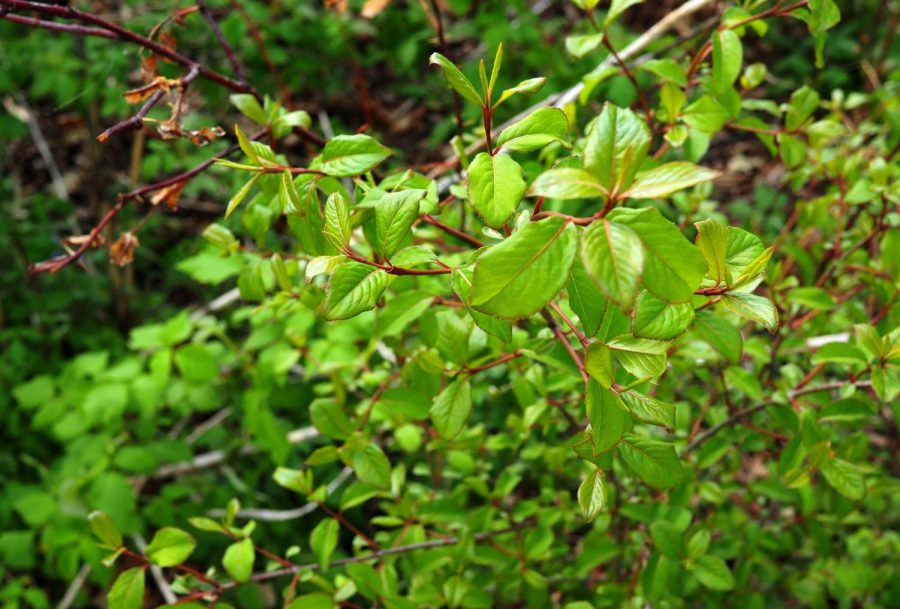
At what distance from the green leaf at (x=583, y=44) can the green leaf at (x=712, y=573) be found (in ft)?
2.84

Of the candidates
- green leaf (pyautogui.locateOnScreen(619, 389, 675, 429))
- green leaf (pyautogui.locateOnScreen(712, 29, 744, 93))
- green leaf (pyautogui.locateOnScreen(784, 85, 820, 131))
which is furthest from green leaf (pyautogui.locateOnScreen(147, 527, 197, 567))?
green leaf (pyautogui.locateOnScreen(784, 85, 820, 131))

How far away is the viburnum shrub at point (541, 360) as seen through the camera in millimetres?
616

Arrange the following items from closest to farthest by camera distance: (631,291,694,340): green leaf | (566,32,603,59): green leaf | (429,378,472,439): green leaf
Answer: (631,291,694,340): green leaf
(429,378,472,439): green leaf
(566,32,603,59): green leaf

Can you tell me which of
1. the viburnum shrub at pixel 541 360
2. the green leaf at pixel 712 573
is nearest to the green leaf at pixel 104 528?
the viburnum shrub at pixel 541 360

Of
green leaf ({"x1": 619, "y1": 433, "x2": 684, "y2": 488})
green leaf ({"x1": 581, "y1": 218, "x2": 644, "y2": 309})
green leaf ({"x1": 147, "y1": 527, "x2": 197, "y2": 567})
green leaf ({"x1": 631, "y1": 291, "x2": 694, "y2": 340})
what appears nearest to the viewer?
green leaf ({"x1": 581, "y1": 218, "x2": 644, "y2": 309})

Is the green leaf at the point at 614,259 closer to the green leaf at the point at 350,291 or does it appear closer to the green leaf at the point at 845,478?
the green leaf at the point at 350,291

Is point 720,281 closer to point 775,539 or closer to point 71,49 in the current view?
point 775,539

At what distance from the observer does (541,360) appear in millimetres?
855

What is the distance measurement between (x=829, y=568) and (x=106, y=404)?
1924mm

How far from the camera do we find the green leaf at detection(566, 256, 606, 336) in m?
0.61

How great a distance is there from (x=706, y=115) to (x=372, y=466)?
0.74m

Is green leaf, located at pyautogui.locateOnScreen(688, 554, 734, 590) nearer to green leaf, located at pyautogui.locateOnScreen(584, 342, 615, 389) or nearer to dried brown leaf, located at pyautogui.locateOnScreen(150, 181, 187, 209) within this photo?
green leaf, located at pyautogui.locateOnScreen(584, 342, 615, 389)

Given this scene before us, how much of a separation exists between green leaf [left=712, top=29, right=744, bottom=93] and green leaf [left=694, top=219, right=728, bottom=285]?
1.73 ft

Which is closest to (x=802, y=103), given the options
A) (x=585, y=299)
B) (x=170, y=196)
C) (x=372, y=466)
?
(x=585, y=299)
